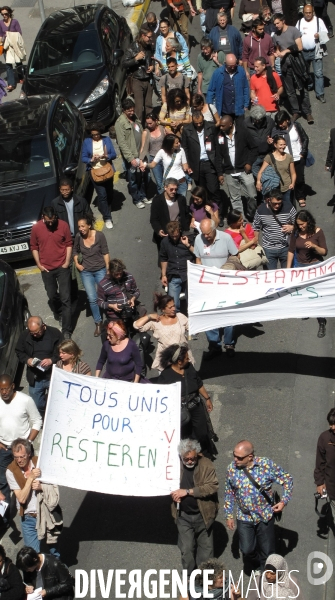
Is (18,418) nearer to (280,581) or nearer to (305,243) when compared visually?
(280,581)

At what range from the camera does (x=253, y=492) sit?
9320 mm

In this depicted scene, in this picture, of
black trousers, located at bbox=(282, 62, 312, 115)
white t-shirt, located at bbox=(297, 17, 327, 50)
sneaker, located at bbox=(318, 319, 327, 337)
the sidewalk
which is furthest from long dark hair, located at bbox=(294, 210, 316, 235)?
the sidewalk

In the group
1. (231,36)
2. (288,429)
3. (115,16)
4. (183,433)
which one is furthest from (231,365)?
(115,16)

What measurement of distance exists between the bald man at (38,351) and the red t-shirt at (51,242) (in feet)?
6.19

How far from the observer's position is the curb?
23.3 meters

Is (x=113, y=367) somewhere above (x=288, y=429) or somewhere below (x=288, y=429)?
above

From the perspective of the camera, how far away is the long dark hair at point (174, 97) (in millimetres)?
15664

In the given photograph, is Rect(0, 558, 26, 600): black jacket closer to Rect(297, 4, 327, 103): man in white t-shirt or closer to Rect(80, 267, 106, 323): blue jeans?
Rect(80, 267, 106, 323): blue jeans

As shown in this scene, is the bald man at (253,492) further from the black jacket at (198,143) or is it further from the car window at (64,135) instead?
the car window at (64,135)

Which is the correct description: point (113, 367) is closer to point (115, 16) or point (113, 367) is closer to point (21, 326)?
point (21, 326)

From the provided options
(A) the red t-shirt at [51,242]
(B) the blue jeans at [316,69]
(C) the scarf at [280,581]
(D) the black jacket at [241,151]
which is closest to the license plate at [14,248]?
(A) the red t-shirt at [51,242]

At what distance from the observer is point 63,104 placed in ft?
56.5

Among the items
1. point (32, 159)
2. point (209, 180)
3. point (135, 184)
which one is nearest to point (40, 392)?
point (209, 180)

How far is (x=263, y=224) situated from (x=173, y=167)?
7.08 ft
